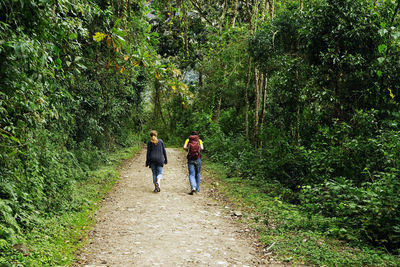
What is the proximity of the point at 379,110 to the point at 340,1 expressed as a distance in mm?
3243

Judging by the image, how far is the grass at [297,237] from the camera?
4.67 meters

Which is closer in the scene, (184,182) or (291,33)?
(291,33)

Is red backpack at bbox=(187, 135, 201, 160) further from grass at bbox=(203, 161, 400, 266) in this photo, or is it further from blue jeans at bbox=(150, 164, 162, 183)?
grass at bbox=(203, 161, 400, 266)

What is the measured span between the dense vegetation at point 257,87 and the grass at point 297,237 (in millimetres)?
281

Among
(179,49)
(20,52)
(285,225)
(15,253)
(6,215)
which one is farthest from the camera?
(179,49)

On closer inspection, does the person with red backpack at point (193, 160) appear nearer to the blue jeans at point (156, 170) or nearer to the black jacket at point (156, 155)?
the black jacket at point (156, 155)

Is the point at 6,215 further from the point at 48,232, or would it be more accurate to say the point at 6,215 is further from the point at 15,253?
the point at 48,232

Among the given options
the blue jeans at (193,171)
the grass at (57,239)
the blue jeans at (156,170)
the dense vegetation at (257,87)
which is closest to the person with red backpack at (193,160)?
the blue jeans at (193,171)

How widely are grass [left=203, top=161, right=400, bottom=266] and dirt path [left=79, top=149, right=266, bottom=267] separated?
472 millimetres

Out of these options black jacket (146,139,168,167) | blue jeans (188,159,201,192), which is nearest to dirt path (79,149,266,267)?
blue jeans (188,159,201,192)

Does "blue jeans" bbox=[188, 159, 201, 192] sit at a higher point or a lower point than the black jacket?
lower

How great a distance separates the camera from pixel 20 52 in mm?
3266

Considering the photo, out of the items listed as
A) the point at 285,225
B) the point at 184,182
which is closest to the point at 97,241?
the point at 285,225

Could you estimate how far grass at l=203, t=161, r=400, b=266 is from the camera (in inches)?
184
